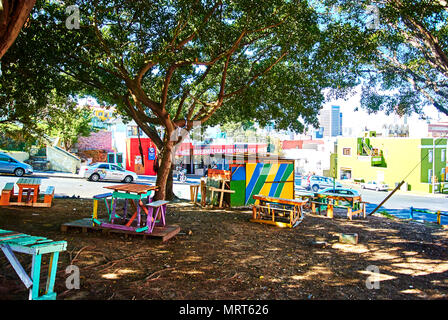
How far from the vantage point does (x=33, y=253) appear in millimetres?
3797

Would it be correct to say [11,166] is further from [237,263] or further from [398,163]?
[398,163]

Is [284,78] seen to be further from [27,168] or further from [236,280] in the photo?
[27,168]

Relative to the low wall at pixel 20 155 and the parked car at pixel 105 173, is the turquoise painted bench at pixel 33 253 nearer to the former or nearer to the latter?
the parked car at pixel 105 173

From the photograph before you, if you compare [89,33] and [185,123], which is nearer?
[89,33]

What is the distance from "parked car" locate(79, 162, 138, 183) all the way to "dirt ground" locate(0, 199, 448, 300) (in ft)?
54.5

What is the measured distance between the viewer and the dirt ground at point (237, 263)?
4793 mm

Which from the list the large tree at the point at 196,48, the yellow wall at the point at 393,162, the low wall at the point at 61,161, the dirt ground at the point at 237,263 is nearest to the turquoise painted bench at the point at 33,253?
the dirt ground at the point at 237,263

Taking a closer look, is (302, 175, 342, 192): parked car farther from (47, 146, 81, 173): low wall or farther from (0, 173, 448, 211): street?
(47, 146, 81, 173): low wall

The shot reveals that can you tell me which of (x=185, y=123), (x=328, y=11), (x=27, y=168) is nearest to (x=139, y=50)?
(x=185, y=123)

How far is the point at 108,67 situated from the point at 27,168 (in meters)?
17.1

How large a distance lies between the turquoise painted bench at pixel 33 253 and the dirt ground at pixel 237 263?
13.8 inches

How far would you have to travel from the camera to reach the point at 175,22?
1080 cm

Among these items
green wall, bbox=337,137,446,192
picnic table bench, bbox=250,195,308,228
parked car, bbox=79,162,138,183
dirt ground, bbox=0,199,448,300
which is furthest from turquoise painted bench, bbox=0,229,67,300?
green wall, bbox=337,137,446,192

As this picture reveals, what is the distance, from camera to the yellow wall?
39312mm
